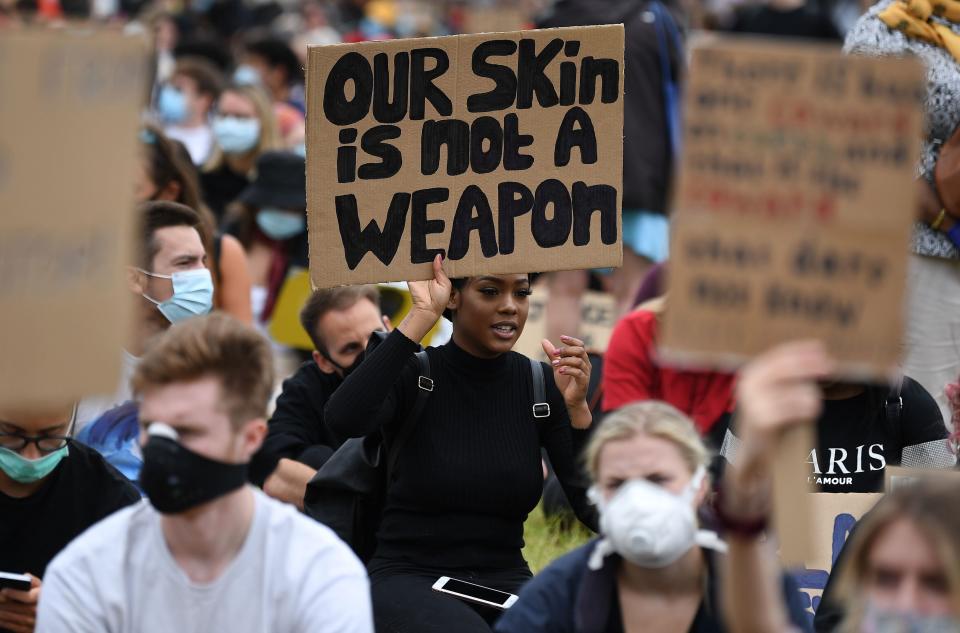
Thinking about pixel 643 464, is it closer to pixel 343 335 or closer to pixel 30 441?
pixel 30 441

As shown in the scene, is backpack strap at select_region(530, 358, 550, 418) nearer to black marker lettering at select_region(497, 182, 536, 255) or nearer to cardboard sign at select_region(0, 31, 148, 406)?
black marker lettering at select_region(497, 182, 536, 255)

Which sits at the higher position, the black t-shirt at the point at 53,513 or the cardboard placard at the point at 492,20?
the cardboard placard at the point at 492,20

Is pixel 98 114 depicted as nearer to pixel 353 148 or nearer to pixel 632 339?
pixel 353 148

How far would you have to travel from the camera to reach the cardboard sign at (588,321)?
29.0 ft

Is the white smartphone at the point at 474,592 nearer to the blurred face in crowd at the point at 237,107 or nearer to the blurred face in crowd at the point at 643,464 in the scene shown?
the blurred face in crowd at the point at 643,464

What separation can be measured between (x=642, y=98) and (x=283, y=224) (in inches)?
81.2

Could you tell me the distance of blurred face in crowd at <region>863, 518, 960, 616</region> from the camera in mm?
3340

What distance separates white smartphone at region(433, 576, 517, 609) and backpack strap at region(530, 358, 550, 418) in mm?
560

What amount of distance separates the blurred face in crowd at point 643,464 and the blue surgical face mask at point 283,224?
4990 millimetres

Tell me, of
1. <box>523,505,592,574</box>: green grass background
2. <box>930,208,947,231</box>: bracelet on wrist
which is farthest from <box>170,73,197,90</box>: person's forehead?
<box>930,208,947,231</box>: bracelet on wrist

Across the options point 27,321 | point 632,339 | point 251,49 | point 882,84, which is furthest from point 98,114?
point 251,49

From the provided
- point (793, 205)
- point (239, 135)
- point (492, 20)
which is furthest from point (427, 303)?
point (492, 20)

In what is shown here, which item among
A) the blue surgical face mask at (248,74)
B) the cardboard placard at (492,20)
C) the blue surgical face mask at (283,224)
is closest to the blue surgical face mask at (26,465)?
the blue surgical face mask at (283,224)

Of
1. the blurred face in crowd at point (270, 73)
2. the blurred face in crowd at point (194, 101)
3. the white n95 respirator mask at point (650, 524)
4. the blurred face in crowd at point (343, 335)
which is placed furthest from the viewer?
the blurred face in crowd at point (270, 73)
